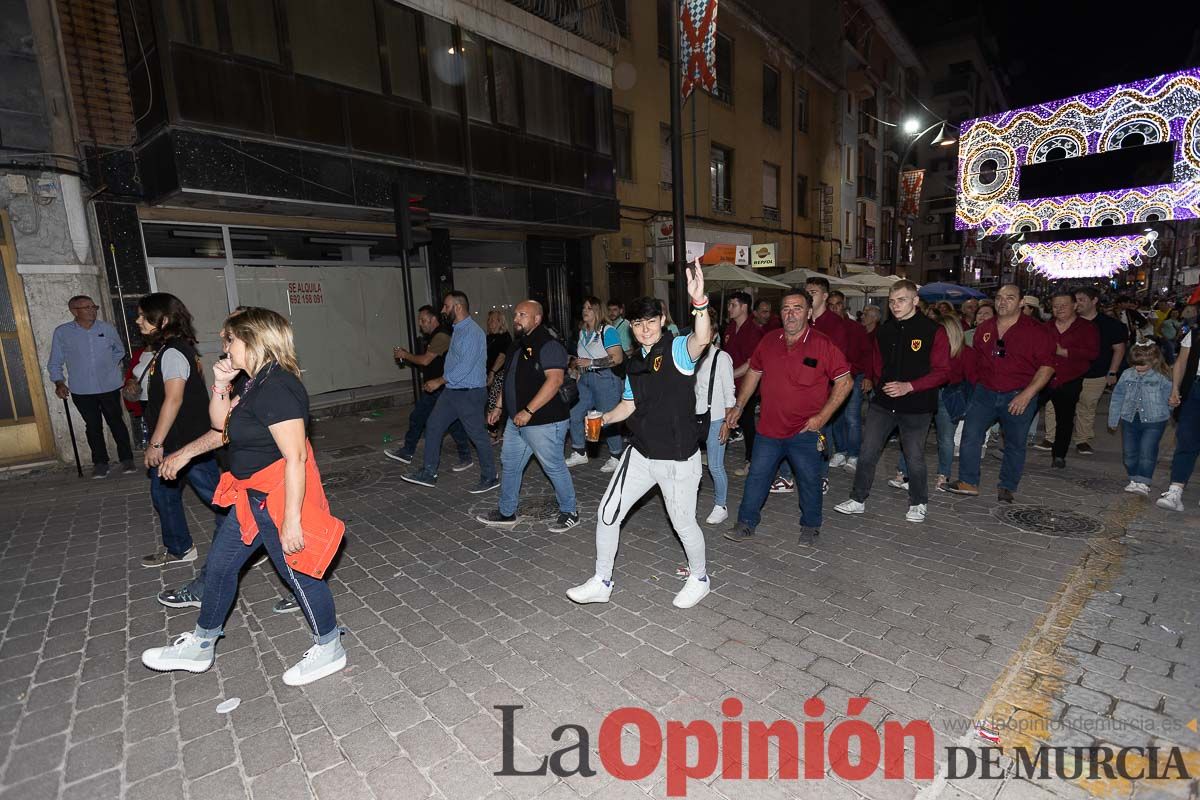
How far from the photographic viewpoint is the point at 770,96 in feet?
77.0

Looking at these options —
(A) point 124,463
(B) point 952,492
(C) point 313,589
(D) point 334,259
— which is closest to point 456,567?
(C) point 313,589

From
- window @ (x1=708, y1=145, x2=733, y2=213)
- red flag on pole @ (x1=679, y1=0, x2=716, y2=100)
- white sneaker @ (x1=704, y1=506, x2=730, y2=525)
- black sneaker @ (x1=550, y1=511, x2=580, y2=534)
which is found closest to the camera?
black sneaker @ (x1=550, y1=511, x2=580, y2=534)

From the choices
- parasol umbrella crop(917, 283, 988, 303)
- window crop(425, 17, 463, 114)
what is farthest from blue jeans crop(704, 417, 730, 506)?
parasol umbrella crop(917, 283, 988, 303)

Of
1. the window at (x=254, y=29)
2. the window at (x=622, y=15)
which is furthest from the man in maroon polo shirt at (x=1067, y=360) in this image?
the window at (x=622, y=15)

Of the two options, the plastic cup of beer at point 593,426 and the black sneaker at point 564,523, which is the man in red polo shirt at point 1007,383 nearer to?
the black sneaker at point 564,523

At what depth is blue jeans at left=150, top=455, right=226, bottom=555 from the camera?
469 cm

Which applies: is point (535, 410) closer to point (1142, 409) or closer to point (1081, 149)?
point (1142, 409)

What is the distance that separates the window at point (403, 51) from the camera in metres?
10.8

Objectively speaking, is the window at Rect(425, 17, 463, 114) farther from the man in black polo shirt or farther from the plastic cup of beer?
the plastic cup of beer

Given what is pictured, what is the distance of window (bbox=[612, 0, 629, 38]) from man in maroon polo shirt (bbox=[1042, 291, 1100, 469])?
44.5 ft

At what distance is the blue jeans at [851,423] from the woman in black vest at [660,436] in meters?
4.06

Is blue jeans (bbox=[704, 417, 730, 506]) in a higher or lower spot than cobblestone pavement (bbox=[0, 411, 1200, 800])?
higher

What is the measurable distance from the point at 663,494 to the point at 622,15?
54.5 feet

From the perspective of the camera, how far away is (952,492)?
637cm
